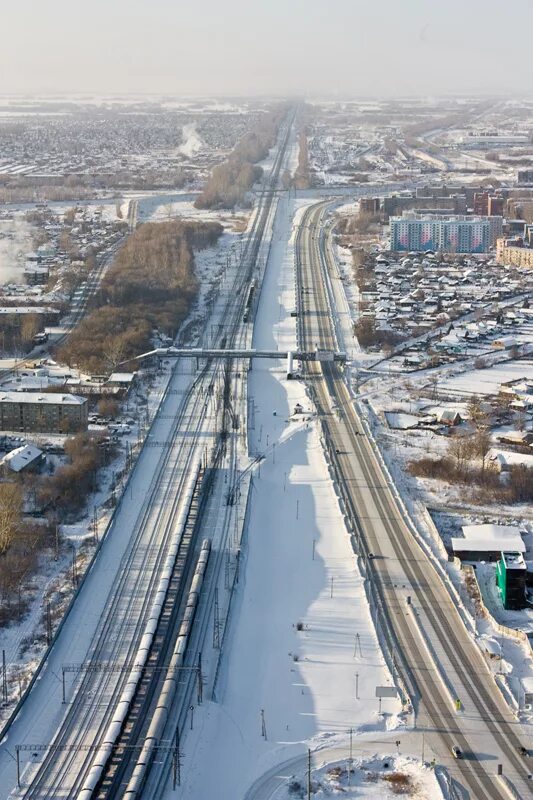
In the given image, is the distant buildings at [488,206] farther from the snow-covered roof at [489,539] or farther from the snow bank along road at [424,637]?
the snow-covered roof at [489,539]

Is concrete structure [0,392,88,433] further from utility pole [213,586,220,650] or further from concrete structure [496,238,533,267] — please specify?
concrete structure [496,238,533,267]

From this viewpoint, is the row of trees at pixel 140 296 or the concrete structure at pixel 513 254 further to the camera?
the concrete structure at pixel 513 254

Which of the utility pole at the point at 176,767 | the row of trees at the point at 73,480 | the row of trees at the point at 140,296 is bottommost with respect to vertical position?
the utility pole at the point at 176,767

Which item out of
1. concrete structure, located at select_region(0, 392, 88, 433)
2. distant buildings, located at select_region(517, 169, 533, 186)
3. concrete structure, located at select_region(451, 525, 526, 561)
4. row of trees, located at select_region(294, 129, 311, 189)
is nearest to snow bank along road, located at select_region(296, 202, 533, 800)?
concrete structure, located at select_region(451, 525, 526, 561)

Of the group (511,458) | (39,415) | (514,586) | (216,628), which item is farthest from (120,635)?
(511,458)

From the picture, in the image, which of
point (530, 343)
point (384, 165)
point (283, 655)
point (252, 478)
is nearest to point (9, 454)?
point (252, 478)

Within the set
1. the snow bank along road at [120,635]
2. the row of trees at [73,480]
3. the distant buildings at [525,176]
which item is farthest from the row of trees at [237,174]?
the row of trees at [73,480]
